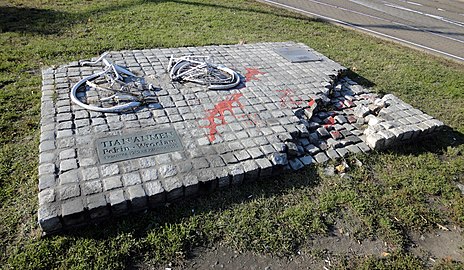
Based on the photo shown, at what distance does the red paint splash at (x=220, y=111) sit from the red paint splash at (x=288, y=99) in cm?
77

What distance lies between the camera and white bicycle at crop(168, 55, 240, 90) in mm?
6320

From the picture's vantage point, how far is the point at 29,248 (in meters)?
3.42

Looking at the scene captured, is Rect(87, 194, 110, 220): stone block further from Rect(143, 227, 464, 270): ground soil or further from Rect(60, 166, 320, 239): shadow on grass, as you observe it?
Rect(143, 227, 464, 270): ground soil

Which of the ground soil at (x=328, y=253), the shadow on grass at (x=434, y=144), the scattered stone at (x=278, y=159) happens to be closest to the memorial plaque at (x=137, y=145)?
the scattered stone at (x=278, y=159)

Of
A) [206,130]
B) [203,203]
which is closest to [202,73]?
[206,130]

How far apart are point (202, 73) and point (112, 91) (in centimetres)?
174

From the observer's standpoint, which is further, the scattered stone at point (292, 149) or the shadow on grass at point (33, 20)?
the shadow on grass at point (33, 20)

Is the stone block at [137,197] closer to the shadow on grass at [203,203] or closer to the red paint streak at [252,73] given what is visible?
the shadow on grass at [203,203]

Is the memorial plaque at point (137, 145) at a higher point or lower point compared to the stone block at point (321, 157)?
lower

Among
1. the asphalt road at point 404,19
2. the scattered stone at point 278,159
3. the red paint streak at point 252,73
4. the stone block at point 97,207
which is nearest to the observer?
the stone block at point 97,207

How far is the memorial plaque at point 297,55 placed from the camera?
311 inches

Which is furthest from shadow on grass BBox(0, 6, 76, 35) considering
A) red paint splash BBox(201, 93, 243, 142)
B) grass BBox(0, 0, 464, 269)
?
red paint splash BBox(201, 93, 243, 142)

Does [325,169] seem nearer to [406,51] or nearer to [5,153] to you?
[5,153]

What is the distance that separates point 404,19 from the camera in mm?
13672
